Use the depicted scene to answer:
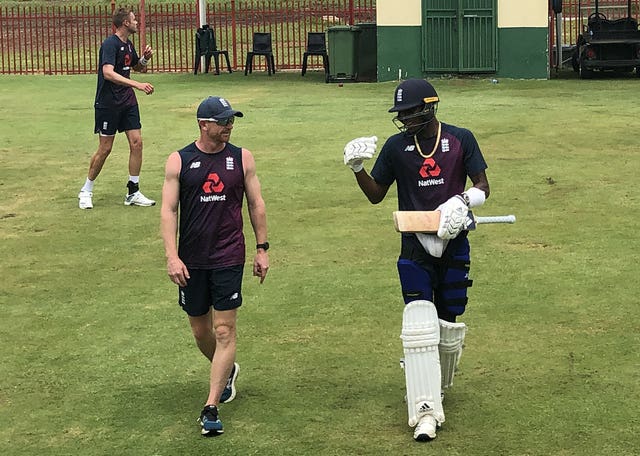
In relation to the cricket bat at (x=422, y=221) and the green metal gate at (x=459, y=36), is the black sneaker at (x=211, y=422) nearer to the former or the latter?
the cricket bat at (x=422, y=221)

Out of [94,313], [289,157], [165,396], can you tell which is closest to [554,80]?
[289,157]

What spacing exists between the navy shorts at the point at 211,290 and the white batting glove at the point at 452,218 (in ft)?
4.19

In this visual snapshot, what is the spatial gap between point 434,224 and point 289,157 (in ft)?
31.9

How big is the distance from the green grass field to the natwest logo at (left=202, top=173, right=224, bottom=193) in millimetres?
1382

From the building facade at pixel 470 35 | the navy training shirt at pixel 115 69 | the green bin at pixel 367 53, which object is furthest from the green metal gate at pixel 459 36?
the navy training shirt at pixel 115 69

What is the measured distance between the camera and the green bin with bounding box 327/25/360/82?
87.5 feet

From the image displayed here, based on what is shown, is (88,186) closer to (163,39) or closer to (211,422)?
(211,422)

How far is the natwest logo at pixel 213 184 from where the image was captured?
702cm

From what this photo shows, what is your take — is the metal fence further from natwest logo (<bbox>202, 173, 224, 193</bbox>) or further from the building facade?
natwest logo (<bbox>202, 173, 224, 193</bbox>)

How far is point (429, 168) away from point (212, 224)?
1.35 m

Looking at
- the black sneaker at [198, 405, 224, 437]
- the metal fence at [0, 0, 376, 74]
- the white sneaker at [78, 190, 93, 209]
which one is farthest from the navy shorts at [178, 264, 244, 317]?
the metal fence at [0, 0, 376, 74]

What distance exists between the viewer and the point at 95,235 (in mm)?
12164

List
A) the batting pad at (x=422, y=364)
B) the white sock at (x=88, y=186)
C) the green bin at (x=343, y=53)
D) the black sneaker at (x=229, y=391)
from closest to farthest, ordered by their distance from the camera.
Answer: the batting pad at (x=422, y=364), the black sneaker at (x=229, y=391), the white sock at (x=88, y=186), the green bin at (x=343, y=53)

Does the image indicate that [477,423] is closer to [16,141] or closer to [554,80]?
[16,141]
